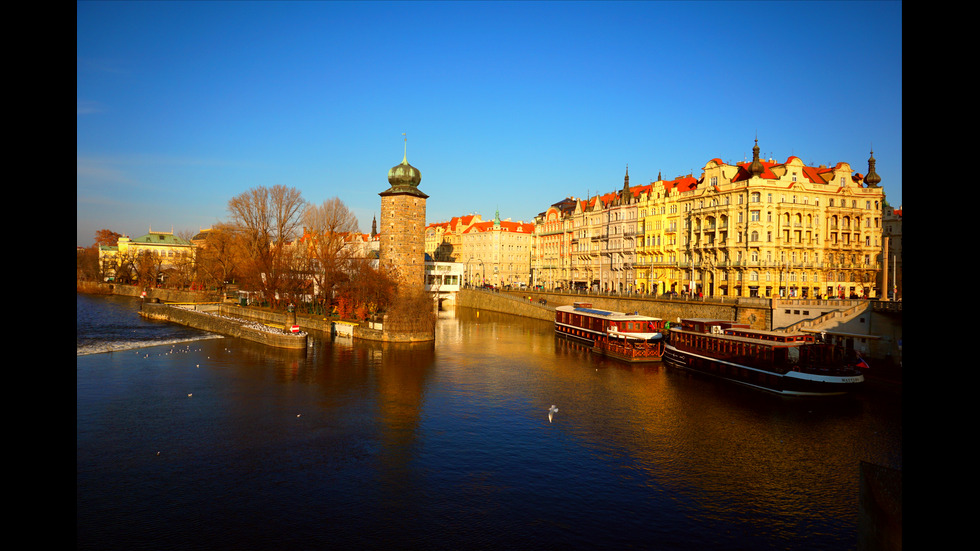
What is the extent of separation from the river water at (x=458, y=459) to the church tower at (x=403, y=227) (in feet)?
96.0

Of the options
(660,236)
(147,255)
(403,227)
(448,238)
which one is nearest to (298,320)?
(403,227)

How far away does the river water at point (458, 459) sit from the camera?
17500 millimetres

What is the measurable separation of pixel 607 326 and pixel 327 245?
34.9 metres

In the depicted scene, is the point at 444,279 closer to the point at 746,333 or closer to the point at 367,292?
the point at 367,292

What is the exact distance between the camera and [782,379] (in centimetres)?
3500

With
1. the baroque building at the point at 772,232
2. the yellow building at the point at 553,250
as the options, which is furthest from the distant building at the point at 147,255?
the baroque building at the point at 772,232

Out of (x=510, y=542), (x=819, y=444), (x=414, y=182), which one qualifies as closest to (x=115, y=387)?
(x=510, y=542)

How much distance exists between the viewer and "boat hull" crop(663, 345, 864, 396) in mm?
34094

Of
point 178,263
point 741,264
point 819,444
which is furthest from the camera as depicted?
point 178,263

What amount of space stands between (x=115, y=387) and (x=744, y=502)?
107 feet

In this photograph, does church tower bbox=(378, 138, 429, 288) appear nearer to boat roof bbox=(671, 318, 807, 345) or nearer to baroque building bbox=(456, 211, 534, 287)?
boat roof bbox=(671, 318, 807, 345)

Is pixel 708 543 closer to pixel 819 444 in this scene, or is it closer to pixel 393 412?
pixel 819 444

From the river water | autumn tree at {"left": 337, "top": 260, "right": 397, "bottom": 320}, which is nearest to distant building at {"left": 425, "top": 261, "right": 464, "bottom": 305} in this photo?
autumn tree at {"left": 337, "top": 260, "right": 397, "bottom": 320}
